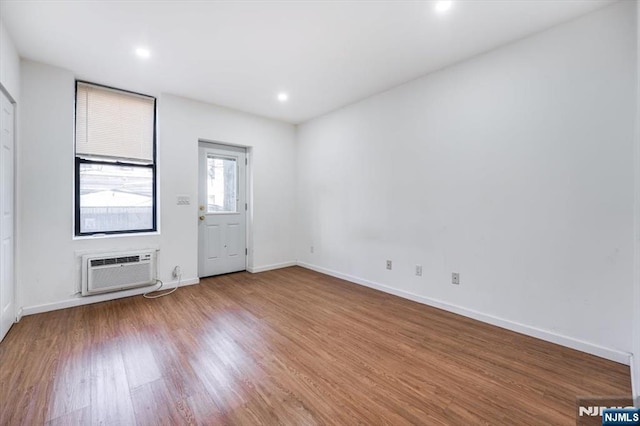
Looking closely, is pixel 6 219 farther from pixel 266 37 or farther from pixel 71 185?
pixel 266 37

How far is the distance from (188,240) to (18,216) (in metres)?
1.75

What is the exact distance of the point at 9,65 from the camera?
8.28 feet

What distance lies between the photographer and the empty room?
6.04 ft

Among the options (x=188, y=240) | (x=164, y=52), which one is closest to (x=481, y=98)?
(x=164, y=52)

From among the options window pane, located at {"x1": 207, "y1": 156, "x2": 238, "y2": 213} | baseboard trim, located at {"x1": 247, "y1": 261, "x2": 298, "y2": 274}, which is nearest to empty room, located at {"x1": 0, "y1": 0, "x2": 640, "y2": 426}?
window pane, located at {"x1": 207, "y1": 156, "x2": 238, "y2": 213}

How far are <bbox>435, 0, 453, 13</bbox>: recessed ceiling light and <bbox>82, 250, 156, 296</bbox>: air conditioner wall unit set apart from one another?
4.20 metres

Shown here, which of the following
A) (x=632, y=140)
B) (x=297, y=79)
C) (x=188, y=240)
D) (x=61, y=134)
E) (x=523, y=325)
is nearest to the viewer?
(x=632, y=140)

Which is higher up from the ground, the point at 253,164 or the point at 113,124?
the point at 113,124

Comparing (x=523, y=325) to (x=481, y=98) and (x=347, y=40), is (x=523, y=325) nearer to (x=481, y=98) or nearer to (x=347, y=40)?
(x=481, y=98)

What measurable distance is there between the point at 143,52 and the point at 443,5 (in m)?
2.87

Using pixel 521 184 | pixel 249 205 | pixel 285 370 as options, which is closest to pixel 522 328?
pixel 521 184

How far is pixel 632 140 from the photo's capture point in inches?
80.9

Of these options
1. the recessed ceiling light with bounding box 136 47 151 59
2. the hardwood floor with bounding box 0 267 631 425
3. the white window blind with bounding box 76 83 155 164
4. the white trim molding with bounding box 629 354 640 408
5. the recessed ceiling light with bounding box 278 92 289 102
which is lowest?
the hardwood floor with bounding box 0 267 631 425

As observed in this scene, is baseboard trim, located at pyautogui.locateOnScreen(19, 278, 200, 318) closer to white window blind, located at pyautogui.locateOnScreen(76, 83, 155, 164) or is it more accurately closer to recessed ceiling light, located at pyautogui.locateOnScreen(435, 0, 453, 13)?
white window blind, located at pyautogui.locateOnScreen(76, 83, 155, 164)
